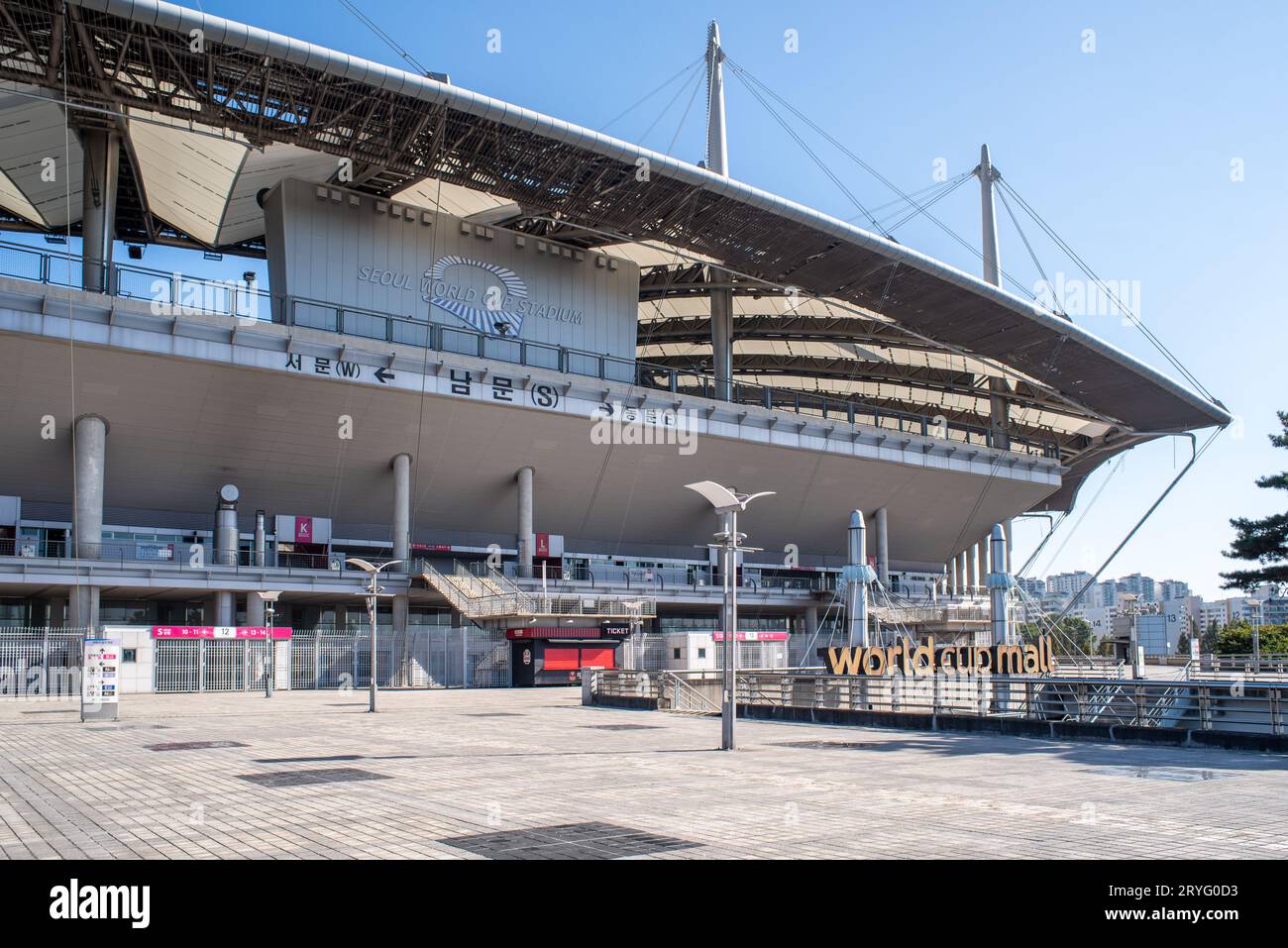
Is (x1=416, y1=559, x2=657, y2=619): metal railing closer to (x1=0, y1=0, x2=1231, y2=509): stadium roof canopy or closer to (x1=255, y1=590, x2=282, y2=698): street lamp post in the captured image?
(x1=255, y1=590, x2=282, y2=698): street lamp post

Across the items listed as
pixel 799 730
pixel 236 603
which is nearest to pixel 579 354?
pixel 236 603

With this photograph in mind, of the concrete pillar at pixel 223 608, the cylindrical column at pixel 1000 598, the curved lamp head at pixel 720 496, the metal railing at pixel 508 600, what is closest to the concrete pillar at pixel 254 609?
the concrete pillar at pixel 223 608

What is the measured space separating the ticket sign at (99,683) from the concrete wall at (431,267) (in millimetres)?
26554

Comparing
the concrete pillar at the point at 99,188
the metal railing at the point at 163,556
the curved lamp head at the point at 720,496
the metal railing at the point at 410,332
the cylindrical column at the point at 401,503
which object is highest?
the concrete pillar at the point at 99,188

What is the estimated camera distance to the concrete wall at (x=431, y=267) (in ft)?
165

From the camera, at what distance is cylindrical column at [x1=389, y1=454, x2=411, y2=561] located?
53.1m

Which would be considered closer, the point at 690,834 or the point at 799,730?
the point at 690,834

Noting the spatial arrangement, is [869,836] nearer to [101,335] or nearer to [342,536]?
[101,335]

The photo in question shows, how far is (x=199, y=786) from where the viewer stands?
13609 mm

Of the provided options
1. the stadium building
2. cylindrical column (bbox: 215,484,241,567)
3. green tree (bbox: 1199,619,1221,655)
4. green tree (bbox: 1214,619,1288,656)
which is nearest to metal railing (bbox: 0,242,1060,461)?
the stadium building

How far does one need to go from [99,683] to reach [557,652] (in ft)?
86.8

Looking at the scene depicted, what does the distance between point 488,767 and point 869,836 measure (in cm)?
757

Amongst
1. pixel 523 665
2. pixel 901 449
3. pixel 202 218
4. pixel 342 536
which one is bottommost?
pixel 523 665

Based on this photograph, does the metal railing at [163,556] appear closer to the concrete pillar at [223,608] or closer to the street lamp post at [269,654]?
the concrete pillar at [223,608]
